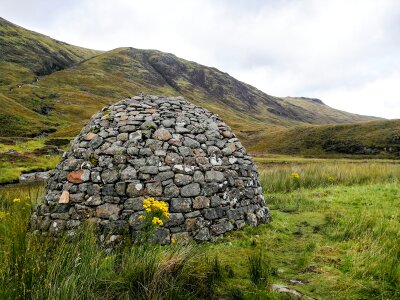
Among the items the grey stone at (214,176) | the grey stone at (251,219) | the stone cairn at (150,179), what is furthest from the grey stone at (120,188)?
the grey stone at (251,219)

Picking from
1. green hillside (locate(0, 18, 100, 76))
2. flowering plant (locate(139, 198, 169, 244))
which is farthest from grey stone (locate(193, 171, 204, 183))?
green hillside (locate(0, 18, 100, 76))

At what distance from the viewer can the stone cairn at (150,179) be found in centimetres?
766

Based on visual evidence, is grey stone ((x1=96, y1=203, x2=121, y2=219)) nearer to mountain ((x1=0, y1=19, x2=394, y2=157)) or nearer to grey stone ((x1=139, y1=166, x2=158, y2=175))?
grey stone ((x1=139, y1=166, x2=158, y2=175))

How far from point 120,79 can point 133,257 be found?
157 meters

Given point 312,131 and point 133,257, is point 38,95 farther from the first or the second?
point 133,257

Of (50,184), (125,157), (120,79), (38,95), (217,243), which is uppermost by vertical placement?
(120,79)

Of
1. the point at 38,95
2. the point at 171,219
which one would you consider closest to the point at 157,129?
the point at 171,219

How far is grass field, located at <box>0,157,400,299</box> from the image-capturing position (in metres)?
4.10

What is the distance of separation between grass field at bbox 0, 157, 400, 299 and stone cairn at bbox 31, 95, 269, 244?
70 centimetres

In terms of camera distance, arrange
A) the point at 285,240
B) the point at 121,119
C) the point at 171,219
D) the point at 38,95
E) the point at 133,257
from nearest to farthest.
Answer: the point at 133,257
the point at 171,219
the point at 285,240
the point at 121,119
the point at 38,95

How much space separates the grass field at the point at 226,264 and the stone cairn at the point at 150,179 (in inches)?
27.5

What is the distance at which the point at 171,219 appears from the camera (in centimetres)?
773

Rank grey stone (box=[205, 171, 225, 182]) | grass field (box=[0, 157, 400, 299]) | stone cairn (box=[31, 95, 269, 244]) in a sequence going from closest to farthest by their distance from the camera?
grass field (box=[0, 157, 400, 299]) < stone cairn (box=[31, 95, 269, 244]) < grey stone (box=[205, 171, 225, 182])

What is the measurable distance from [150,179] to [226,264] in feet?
8.54
